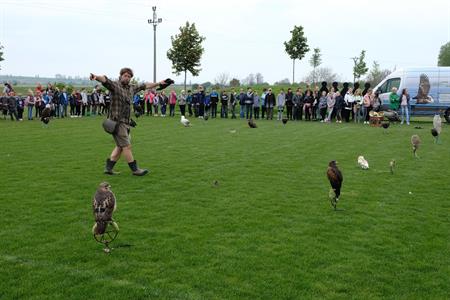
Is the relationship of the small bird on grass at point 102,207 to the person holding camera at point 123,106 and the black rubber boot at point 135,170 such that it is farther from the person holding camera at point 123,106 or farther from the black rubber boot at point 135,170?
the black rubber boot at point 135,170

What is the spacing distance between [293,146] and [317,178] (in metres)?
5.33

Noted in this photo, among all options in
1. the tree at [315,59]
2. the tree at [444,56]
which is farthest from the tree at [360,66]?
the tree at [444,56]

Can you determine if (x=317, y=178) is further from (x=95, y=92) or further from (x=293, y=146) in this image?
(x=95, y=92)

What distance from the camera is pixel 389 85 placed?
27000 mm

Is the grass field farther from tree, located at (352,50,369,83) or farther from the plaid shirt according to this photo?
tree, located at (352,50,369,83)

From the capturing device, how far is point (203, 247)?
5738 mm

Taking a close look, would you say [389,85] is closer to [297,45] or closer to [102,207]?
[297,45]

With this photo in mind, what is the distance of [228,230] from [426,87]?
73.6ft

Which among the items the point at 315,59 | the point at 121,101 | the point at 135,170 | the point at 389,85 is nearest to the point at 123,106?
the point at 121,101

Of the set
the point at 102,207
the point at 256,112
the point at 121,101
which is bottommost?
the point at 102,207

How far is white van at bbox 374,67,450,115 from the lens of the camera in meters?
25.5

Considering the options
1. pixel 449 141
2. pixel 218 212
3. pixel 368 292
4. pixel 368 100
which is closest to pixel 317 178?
pixel 218 212

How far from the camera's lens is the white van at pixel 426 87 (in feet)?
83.7

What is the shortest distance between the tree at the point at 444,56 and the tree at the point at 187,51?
55.4 meters
